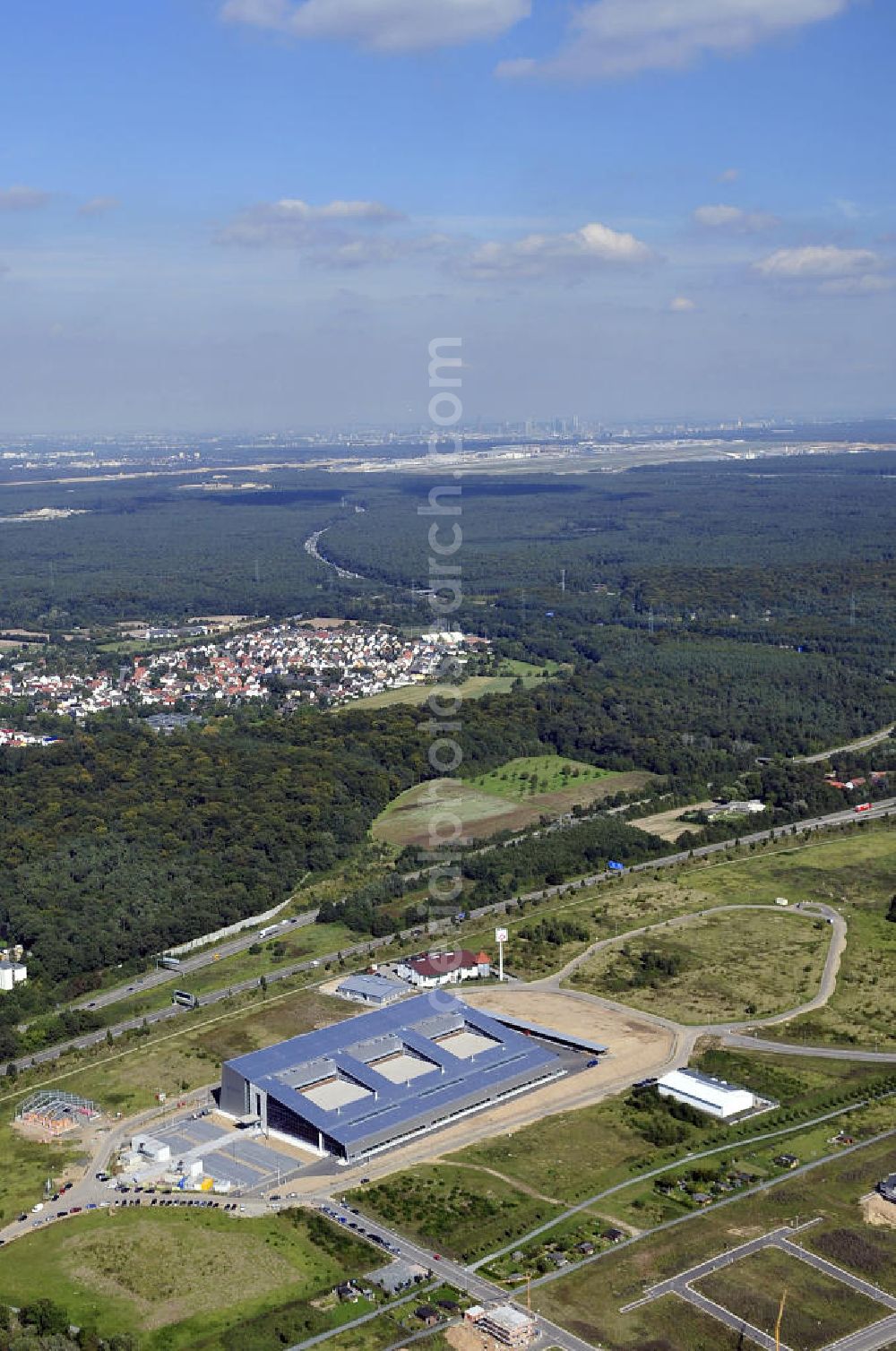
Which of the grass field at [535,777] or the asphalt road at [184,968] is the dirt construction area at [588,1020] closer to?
the asphalt road at [184,968]

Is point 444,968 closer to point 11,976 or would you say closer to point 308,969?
point 308,969

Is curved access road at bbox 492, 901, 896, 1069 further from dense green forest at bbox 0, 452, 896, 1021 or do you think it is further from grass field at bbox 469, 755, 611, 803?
grass field at bbox 469, 755, 611, 803

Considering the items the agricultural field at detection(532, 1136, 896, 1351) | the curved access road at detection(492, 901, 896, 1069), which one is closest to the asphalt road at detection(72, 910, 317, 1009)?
the curved access road at detection(492, 901, 896, 1069)

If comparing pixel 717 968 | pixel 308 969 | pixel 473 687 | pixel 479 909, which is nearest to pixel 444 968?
pixel 308 969

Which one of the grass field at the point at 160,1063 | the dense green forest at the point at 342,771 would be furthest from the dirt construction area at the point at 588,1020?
the dense green forest at the point at 342,771

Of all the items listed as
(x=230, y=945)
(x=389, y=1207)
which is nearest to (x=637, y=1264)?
(x=389, y=1207)

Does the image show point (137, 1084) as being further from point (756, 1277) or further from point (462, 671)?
point (462, 671)
